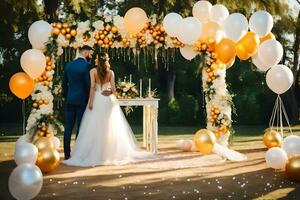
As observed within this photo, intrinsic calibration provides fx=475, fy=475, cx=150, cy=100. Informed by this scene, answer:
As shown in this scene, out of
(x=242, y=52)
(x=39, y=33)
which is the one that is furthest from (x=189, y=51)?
(x=39, y=33)

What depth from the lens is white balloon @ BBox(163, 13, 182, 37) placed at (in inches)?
408

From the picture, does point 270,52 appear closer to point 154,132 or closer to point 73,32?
point 154,132

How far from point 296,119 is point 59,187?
1576 centimetres

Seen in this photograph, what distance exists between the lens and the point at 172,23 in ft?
34.1

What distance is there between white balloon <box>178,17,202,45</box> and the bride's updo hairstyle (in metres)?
1.86

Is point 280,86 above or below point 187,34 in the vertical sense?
below

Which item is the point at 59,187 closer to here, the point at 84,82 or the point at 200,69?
the point at 84,82

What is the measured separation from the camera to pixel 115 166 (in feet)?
29.2

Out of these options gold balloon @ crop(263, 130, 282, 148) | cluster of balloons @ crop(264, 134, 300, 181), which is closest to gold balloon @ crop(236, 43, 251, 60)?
gold balloon @ crop(263, 130, 282, 148)

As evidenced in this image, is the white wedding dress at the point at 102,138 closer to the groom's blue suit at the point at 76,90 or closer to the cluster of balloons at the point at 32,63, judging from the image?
the groom's blue suit at the point at 76,90

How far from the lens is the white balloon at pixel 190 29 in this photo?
10.1 m

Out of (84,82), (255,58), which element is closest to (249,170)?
(255,58)

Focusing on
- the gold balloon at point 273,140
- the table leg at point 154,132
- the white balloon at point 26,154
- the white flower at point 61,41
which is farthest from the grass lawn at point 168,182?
the white flower at point 61,41

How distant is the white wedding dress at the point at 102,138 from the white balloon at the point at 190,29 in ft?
6.57
